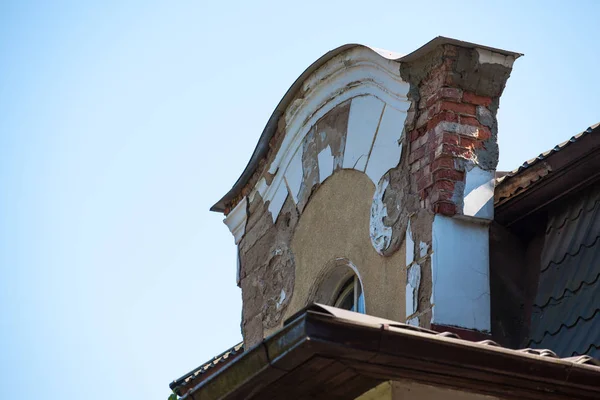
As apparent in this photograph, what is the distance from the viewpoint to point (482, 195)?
6895 millimetres

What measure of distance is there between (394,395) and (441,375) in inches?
9.6

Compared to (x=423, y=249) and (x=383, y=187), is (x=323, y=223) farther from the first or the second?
(x=423, y=249)

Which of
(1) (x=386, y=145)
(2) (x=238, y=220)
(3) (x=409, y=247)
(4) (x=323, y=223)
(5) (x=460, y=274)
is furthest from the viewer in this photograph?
(2) (x=238, y=220)

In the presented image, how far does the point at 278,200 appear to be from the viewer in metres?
9.09

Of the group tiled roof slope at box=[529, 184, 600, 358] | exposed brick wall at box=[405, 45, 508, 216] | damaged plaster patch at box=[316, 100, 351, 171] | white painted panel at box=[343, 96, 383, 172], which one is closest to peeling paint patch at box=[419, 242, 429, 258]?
exposed brick wall at box=[405, 45, 508, 216]

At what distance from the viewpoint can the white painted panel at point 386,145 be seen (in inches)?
291

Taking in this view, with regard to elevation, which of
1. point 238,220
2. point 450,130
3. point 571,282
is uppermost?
point 238,220

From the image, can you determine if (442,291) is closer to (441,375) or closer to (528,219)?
(528,219)

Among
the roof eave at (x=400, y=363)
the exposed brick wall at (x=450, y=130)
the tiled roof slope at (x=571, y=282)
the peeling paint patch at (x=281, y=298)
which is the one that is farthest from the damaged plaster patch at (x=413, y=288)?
the peeling paint patch at (x=281, y=298)

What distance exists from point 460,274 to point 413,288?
0.31 meters

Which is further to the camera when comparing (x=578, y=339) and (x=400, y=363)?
(x=578, y=339)

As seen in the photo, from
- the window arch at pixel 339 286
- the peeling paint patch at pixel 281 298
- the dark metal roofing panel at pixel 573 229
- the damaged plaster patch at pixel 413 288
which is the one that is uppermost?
the peeling paint patch at pixel 281 298

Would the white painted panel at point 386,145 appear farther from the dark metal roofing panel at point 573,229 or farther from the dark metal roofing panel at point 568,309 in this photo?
the dark metal roofing panel at point 568,309

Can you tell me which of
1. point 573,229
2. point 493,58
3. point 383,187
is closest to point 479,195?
point 573,229
